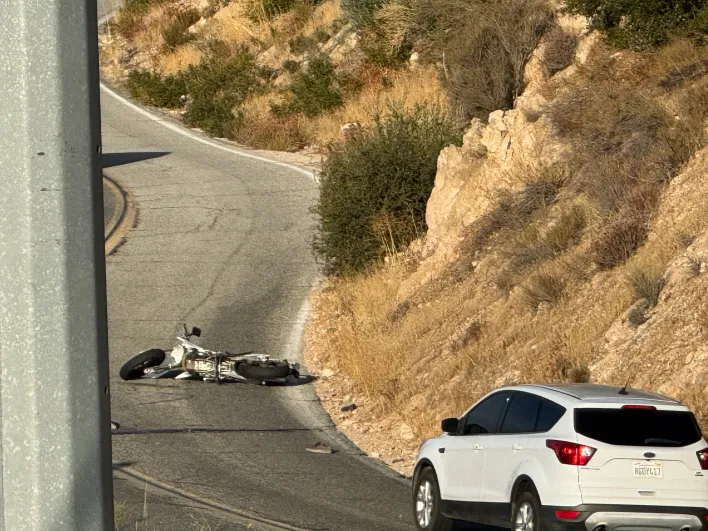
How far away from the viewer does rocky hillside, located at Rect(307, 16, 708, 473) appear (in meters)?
15.0

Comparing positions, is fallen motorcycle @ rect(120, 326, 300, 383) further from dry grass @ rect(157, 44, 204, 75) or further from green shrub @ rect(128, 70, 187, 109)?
dry grass @ rect(157, 44, 204, 75)

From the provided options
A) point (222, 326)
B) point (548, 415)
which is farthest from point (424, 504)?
point (222, 326)

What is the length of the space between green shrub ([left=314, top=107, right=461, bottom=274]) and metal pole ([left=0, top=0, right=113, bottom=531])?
74.0ft

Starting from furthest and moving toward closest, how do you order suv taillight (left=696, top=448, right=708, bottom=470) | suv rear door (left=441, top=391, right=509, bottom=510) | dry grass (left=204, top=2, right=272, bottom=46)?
dry grass (left=204, top=2, right=272, bottom=46) < suv rear door (left=441, top=391, right=509, bottom=510) < suv taillight (left=696, top=448, right=708, bottom=470)

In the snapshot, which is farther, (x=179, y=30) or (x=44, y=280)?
(x=179, y=30)

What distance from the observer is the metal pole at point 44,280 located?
9.32ft

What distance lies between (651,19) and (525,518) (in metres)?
14.0

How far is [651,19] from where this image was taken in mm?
21375

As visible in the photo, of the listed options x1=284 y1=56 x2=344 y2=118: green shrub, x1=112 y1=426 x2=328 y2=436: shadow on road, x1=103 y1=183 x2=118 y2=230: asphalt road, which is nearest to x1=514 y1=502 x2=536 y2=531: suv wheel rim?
x1=112 y1=426 x2=328 y2=436: shadow on road

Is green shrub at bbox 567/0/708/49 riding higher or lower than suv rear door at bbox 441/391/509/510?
higher

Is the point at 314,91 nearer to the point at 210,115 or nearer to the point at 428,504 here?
the point at 210,115

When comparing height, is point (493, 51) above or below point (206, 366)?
above

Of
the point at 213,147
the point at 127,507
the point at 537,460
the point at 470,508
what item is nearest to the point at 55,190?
the point at 537,460

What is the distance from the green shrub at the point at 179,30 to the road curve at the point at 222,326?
738cm
